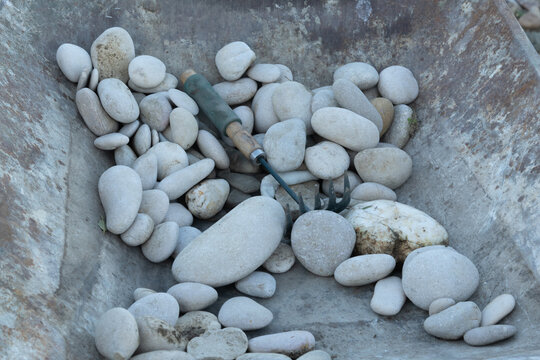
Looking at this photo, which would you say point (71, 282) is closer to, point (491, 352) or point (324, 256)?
point (324, 256)

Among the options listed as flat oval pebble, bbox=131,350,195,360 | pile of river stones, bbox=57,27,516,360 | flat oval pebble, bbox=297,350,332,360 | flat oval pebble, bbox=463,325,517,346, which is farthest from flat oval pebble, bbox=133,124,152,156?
flat oval pebble, bbox=463,325,517,346

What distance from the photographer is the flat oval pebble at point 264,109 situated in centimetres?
287

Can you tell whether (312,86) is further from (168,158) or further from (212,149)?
(168,158)

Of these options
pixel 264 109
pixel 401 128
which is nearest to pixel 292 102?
pixel 264 109

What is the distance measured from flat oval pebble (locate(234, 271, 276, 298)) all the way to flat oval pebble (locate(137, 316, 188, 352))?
1.39ft

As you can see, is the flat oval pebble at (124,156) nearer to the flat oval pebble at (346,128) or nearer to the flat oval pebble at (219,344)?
the flat oval pebble at (346,128)

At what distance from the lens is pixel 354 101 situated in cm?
273

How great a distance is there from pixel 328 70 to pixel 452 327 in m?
1.51

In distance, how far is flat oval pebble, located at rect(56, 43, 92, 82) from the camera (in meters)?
2.59

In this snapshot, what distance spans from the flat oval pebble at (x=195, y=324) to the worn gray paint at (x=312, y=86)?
174mm

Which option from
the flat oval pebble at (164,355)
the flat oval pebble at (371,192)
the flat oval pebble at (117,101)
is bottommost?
the flat oval pebble at (164,355)

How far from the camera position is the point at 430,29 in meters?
3.00

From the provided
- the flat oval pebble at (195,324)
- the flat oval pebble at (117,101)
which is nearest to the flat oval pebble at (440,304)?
the flat oval pebble at (195,324)

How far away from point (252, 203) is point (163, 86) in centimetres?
80
